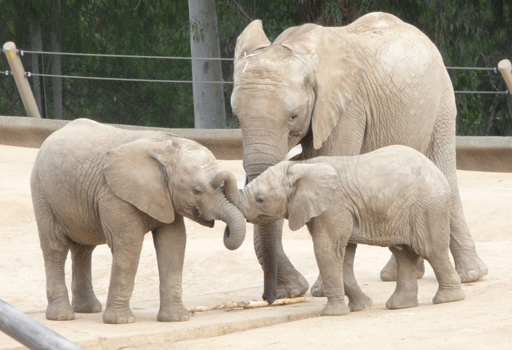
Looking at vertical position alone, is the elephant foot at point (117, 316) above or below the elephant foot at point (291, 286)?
above

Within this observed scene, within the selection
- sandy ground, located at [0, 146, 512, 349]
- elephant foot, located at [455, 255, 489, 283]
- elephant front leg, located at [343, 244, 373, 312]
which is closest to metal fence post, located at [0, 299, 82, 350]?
sandy ground, located at [0, 146, 512, 349]

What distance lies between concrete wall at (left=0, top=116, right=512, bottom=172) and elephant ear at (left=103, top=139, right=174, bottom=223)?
27.2 ft

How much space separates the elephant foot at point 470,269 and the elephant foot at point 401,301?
1357mm

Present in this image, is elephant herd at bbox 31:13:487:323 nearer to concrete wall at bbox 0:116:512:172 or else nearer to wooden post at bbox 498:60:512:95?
wooden post at bbox 498:60:512:95

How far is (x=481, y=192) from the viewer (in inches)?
499

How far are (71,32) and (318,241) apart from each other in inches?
653

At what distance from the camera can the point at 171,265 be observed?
665cm

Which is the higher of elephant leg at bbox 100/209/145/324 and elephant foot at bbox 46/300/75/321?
elephant leg at bbox 100/209/145/324

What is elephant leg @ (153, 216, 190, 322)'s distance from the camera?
21.8ft

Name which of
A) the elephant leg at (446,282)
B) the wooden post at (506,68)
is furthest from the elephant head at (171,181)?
the wooden post at (506,68)

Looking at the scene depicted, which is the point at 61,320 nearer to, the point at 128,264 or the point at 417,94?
the point at 128,264

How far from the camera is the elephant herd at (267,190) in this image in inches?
257

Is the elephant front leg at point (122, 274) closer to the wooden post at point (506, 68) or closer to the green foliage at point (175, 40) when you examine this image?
the wooden post at point (506, 68)

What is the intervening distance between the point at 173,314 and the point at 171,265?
33 cm
